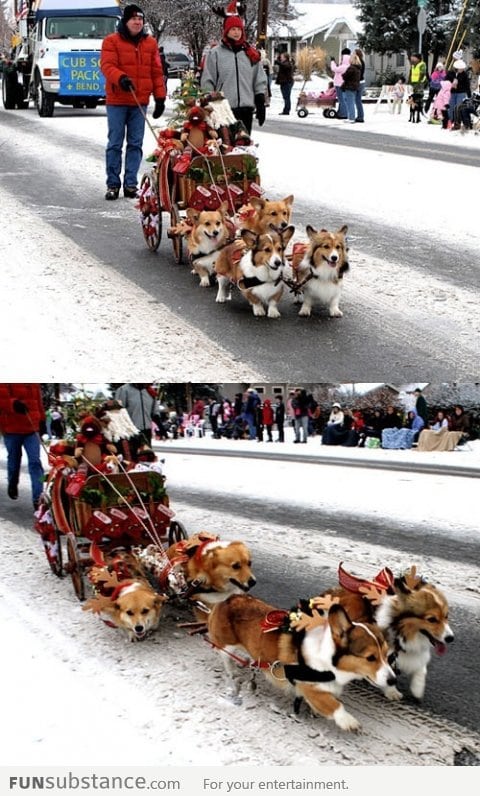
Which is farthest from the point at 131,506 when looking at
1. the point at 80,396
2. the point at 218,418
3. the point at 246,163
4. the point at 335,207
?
the point at 335,207

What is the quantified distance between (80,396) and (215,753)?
3.46 m

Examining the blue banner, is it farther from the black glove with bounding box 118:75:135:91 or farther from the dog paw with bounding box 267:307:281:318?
the dog paw with bounding box 267:307:281:318

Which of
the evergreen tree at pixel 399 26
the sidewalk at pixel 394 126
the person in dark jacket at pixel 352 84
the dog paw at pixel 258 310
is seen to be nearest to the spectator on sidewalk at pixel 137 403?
the dog paw at pixel 258 310

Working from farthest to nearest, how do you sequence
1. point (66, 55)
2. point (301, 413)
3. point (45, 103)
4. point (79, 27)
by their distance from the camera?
point (79, 27) < point (45, 103) < point (66, 55) < point (301, 413)

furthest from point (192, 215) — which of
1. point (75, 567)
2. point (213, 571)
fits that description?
point (213, 571)

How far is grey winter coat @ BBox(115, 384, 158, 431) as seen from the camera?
7.79m

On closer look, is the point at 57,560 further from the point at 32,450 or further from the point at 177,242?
the point at 177,242

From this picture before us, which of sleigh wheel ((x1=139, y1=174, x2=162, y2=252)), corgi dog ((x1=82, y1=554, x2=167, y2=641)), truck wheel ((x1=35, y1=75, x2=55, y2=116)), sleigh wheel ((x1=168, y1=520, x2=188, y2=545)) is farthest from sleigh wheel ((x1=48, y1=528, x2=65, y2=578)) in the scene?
truck wheel ((x1=35, y1=75, x2=55, y2=116))

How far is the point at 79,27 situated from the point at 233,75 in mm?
17083

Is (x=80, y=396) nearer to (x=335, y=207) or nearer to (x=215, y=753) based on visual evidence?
(x=215, y=753)

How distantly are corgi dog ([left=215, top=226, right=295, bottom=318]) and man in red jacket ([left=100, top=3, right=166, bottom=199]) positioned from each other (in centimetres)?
391

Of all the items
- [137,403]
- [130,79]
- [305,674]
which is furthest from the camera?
[130,79]

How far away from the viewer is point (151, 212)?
407 inches

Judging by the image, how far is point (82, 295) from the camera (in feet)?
29.3
